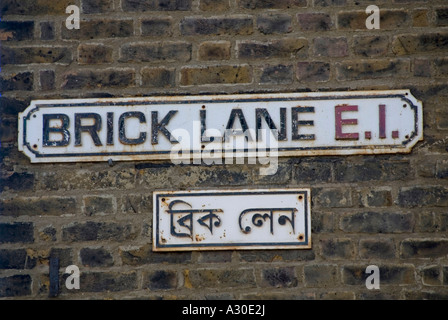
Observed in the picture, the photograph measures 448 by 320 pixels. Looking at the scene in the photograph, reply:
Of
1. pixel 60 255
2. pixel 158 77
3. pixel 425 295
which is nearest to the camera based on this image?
pixel 425 295

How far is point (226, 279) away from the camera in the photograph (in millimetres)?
3062

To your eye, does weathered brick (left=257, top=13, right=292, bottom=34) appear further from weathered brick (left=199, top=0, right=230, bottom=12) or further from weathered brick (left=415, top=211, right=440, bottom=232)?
weathered brick (left=415, top=211, right=440, bottom=232)

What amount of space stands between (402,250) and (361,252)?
0.63 feet

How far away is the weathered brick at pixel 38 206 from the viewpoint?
315cm

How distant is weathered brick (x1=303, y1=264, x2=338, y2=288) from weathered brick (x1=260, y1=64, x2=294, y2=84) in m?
0.92

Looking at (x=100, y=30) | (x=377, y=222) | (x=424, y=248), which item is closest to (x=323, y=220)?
(x=377, y=222)

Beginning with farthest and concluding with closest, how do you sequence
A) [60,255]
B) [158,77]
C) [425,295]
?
1. [158,77]
2. [60,255]
3. [425,295]

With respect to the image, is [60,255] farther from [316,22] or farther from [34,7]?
[316,22]

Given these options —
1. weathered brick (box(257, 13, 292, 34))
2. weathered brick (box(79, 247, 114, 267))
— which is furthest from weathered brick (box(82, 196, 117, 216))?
weathered brick (box(257, 13, 292, 34))

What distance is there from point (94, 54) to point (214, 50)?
612 millimetres

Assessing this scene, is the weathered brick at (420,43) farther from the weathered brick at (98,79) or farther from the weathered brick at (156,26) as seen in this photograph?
the weathered brick at (98,79)

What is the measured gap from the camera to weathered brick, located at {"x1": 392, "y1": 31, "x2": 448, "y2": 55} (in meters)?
3.18

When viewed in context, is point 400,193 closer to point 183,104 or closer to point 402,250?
point 402,250

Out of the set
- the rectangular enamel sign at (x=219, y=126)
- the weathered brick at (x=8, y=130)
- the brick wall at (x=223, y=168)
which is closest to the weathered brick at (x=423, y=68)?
the brick wall at (x=223, y=168)
